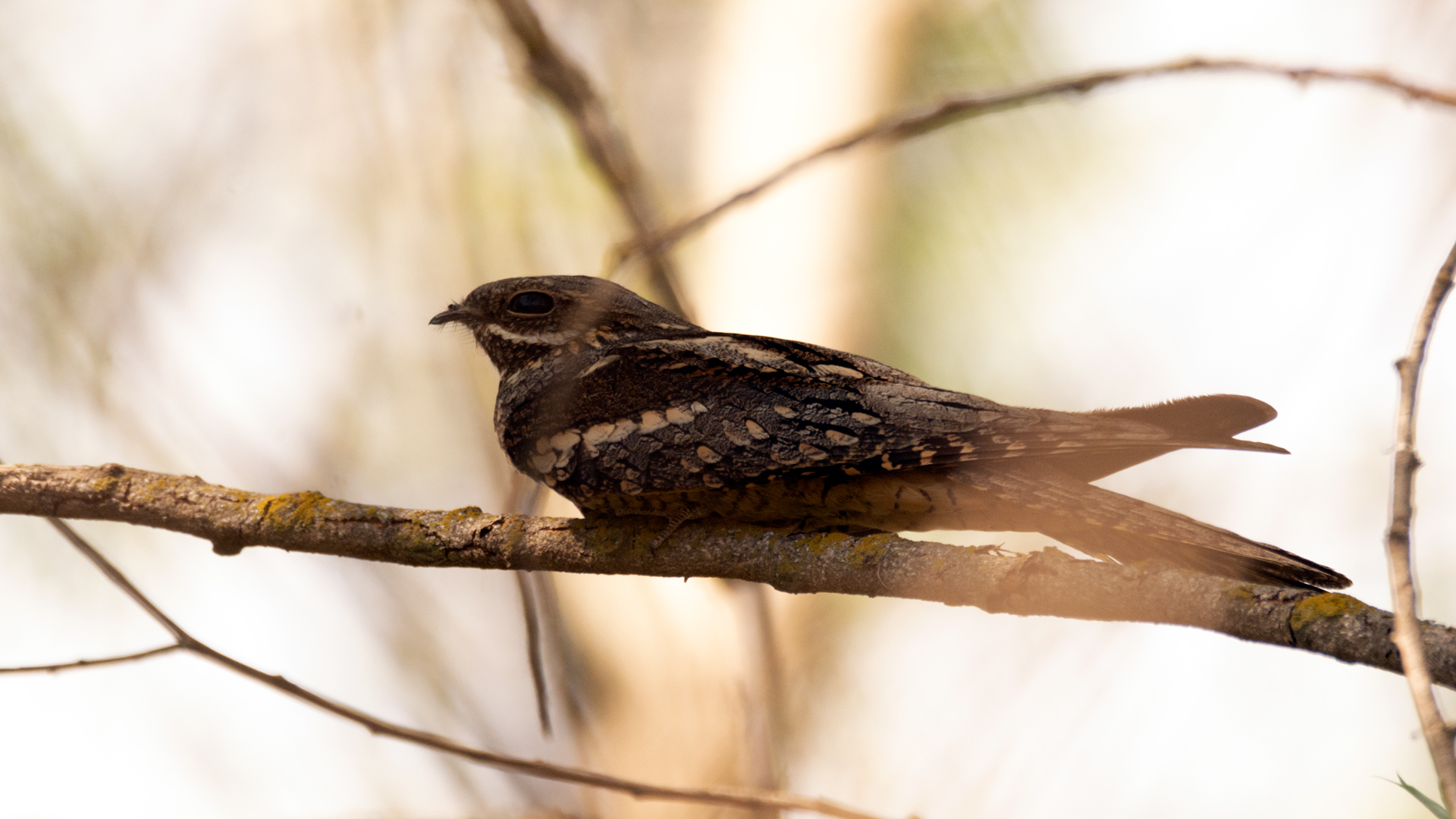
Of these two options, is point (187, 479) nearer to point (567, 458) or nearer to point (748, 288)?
point (567, 458)

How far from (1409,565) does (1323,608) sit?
399 millimetres

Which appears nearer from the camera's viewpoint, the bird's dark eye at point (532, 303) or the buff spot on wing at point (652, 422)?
the buff spot on wing at point (652, 422)

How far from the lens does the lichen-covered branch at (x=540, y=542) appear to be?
71.7 inches

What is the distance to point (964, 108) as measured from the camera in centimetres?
224

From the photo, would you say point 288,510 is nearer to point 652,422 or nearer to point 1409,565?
point 652,422

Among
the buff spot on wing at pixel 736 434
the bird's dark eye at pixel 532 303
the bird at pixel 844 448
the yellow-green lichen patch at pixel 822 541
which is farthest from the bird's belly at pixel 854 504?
the bird's dark eye at pixel 532 303

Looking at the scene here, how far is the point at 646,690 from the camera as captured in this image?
445 centimetres

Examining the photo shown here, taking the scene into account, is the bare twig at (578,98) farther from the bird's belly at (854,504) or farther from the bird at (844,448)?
the bird's belly at (854,504)

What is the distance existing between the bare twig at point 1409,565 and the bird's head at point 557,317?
226 centimetres

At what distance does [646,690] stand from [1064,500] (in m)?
2.79

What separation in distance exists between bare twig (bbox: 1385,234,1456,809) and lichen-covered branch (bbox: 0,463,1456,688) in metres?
0.57

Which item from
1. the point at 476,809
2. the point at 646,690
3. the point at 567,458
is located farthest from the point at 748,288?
the point at 476,809

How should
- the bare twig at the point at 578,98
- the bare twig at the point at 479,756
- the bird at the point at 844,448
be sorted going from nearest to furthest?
the bare twig at the point at 479,756, the bird at the point at 844,448, the bare twig at the point at 578,98

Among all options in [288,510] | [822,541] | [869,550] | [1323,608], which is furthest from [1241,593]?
[288,510]
